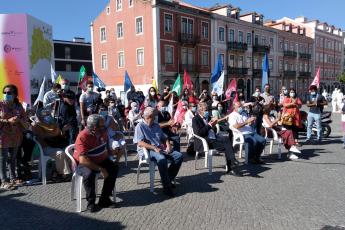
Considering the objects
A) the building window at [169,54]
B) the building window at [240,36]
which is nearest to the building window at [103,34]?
the building window at [169,54]

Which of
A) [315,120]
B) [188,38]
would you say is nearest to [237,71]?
[188,38]

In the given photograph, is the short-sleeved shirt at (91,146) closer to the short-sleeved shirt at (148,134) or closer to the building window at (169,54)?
the short-sleeved shirt at (148,134)

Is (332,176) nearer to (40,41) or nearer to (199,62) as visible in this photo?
(40,41)

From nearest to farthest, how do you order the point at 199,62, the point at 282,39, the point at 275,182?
the point at 275,182 → the point at 199,62 → the point at 282,39

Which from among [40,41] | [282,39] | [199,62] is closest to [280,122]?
[40,41]

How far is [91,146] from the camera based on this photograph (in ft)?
17.1

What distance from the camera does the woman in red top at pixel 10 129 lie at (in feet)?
20.3

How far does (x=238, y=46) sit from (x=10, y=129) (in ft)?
132

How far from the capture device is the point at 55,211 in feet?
17.0

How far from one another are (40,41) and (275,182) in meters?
8.71

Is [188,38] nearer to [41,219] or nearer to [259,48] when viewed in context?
[259,48]

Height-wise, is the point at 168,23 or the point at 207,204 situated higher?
the point at 168,23

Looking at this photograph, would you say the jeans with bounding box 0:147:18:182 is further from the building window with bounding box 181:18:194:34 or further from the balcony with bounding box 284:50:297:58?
the balcony with bounding box 284:50:297:58

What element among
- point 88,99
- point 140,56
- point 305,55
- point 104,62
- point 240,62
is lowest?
point 88,99
